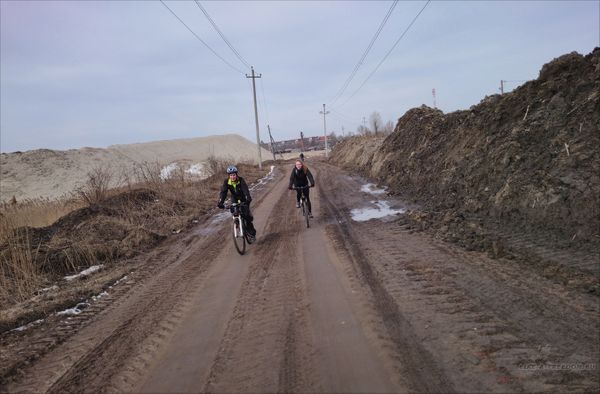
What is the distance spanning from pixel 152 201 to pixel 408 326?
1320 centimetres

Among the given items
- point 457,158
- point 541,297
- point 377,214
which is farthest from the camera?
point 457,158

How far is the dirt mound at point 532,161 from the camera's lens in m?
7.17

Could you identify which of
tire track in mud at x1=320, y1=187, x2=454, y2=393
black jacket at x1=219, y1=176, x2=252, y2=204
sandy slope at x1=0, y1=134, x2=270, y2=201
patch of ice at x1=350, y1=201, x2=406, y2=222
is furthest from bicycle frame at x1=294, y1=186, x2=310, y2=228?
sandy slope at x1=0, y1=134, x2=270, y2=201

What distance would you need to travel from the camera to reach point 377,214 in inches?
491

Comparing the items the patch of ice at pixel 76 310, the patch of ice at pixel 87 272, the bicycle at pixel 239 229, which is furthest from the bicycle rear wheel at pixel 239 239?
the patch of ice at pixel 76 310

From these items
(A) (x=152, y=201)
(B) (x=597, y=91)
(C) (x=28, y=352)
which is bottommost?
(C) (x=28, y=352)

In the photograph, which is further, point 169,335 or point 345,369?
point 169,335

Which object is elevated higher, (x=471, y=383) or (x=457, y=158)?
(x=457, y=158)

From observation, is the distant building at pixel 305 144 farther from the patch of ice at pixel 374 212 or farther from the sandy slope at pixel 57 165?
the patch of ice at pixel 374 212

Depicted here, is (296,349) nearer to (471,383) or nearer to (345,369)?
(345,369)

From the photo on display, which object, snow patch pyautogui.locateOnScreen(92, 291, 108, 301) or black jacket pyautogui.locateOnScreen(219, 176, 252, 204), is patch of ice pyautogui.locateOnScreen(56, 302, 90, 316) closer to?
snow patch pyautogui.locateOnScreen(92, 291, 108, 301)

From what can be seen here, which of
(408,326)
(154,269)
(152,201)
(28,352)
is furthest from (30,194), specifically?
(408,326)

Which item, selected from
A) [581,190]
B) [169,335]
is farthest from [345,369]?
[581,190]

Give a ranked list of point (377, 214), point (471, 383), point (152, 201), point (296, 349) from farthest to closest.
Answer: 1. point (152, 201)
2. point (377, 214)
3. point (296, 349)
4. point (471, 383)
